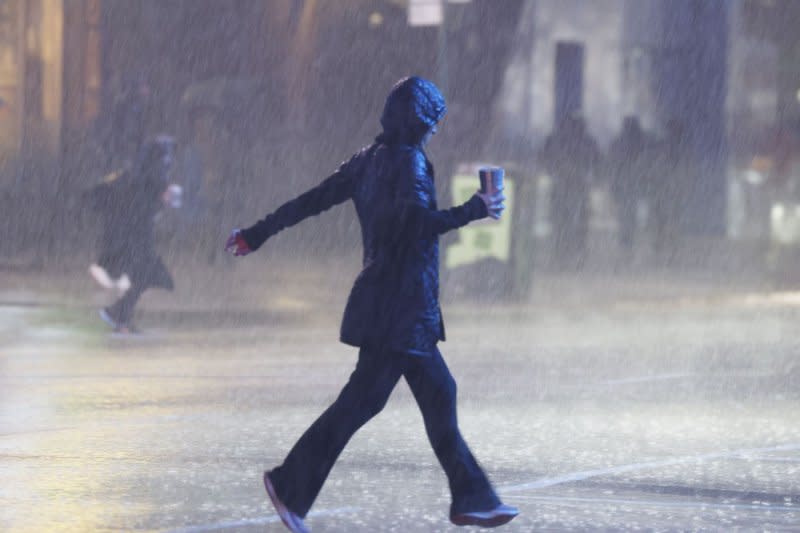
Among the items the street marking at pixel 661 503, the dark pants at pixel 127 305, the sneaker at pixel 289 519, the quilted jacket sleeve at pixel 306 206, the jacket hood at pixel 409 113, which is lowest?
the dark pants at pixel 127 305

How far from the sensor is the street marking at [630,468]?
25.9 ft

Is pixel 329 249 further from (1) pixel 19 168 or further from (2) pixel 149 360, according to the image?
(2) pixel 149 360

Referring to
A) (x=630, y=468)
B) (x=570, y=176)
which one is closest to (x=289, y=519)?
(x=630, y=468)

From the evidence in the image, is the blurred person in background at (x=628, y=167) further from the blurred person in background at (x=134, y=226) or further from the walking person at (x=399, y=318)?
the walking person at (x=399, y=318)

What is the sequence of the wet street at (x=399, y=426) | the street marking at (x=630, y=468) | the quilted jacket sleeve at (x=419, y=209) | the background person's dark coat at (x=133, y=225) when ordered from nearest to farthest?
the quilted jacket sleeve at (x=419, y=209) < the wet street at (x=399, y=426) < the street marking at (x=630, y=468) < the background person's dark coat at (x=133, y=225)

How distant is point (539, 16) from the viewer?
4562cm

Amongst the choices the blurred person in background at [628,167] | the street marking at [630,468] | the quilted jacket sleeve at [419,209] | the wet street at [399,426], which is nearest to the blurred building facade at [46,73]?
the blurred person in background at [628,167]

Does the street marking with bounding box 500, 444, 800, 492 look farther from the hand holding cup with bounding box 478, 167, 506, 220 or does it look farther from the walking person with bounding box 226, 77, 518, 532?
the hand holding cup with bounding box 478, 167, 506, 220

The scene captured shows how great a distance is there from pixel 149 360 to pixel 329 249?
59.4 feet

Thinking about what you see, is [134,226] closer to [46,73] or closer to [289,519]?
[289,519]

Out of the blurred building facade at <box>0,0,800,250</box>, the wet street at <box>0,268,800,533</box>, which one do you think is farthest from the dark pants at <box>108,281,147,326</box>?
the blurred building facade at <box>0,0,800,250</box>

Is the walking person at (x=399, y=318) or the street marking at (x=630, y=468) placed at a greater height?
the walking person at (x=399, y=318)

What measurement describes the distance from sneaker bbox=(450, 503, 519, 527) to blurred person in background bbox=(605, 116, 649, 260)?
32598 mm

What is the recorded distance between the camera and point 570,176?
3891 centimetres
